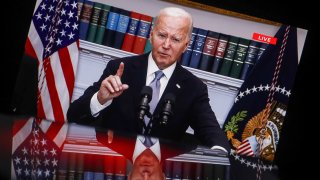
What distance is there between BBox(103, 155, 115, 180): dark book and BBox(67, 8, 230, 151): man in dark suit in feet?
2.81

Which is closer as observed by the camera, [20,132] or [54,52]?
[20,132]

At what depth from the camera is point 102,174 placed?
2982 millimetres

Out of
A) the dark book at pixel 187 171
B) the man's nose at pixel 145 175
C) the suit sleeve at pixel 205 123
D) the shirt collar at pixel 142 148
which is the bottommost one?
the man's nose at pixel 145 175

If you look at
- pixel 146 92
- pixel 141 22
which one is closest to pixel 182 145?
pixel 146 92

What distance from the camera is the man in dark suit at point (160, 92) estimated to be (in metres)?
4.16

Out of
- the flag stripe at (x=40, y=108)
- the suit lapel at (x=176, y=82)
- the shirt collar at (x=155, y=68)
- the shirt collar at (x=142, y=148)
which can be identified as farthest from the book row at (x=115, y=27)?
the shirt collar at (x=142, y=148)

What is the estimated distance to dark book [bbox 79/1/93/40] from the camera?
424 centimetres

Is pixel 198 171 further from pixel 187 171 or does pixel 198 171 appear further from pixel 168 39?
pixel 168 39

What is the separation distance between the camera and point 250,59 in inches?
170

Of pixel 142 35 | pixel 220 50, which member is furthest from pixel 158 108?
pixel 220 50

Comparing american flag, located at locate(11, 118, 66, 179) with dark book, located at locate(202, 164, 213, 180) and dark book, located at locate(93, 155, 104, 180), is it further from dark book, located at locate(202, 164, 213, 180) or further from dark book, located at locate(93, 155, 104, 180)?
dark book, located at locate(202, 164, 213, 180)

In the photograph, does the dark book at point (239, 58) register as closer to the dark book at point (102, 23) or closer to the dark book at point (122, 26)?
the dark book at point (122, 26)

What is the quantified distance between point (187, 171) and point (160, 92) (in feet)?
3.41

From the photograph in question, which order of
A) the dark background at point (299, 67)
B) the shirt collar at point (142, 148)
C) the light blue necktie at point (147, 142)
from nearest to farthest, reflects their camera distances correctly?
the shirt collar at point (142, 148)
the light blue necktie at point (147, 142)
the dark background at point (299, 67)
